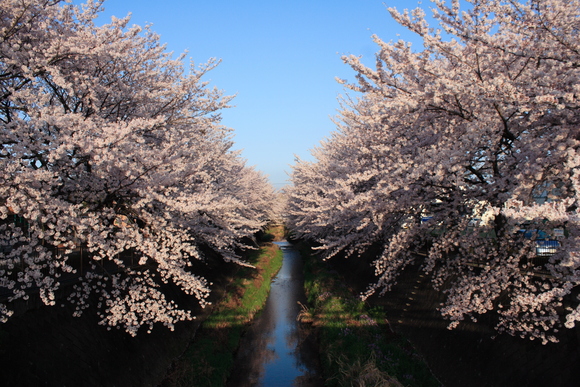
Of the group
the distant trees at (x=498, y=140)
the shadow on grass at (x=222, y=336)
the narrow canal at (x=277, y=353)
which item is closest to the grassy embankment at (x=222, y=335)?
the shadow on grass at (x=222, y=336)

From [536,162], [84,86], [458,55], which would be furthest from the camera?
[84,86]

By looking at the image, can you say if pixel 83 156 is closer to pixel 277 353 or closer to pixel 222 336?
pixel 222 336

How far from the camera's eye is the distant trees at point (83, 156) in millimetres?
7098

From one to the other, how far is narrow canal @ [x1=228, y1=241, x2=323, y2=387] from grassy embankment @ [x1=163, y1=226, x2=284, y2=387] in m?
0.46

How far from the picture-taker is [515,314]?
7434mm

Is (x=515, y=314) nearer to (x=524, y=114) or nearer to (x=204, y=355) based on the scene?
(x=524, y=114)

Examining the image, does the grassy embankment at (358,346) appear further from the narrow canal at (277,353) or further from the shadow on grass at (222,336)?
the shadow on grass at (222,336)

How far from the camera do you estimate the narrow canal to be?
12.6 m

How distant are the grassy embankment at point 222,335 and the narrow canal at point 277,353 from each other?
46cm

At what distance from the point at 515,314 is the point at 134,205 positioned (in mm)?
8227

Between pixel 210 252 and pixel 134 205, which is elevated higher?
pixel 134 205

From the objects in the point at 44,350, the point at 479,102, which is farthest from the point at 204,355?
the point at 479,102

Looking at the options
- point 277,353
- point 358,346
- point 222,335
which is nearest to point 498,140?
point 358,346

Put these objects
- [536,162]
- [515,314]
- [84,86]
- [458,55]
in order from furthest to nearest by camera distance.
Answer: [84,86] → [515,314] → [458,55] → [536,162]
